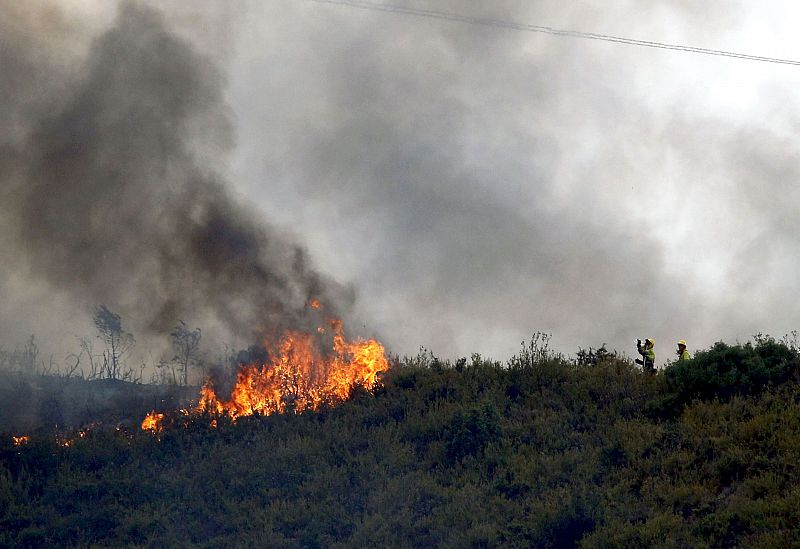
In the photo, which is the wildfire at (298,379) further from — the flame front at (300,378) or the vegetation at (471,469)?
the vegetation at (471,469)

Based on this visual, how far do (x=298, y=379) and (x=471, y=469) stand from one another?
23.4 ft

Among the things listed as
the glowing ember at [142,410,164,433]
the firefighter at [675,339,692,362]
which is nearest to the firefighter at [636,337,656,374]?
the firefighter at [675,339,692,362]

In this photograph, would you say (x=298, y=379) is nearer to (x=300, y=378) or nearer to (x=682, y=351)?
(x=300, y=378)

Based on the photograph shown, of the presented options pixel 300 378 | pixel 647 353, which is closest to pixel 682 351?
pixel 647 353

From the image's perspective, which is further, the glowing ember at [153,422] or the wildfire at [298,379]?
the wildfire at [298,379]

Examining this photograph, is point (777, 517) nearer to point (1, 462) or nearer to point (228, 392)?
point (228, 392)

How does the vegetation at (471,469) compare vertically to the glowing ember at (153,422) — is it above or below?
below

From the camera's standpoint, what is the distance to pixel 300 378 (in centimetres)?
2169

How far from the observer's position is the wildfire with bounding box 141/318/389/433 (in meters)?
20.4

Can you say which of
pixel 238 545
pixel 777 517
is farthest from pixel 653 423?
pixel 238 545

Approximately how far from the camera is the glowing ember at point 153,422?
19.5m

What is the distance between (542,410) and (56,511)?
10.9 meters

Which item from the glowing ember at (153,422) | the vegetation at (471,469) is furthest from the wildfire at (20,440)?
the glowing ember at (153,422)

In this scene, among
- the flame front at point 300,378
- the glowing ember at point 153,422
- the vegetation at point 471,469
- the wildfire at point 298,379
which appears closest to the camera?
the vegetation at point 471,469
